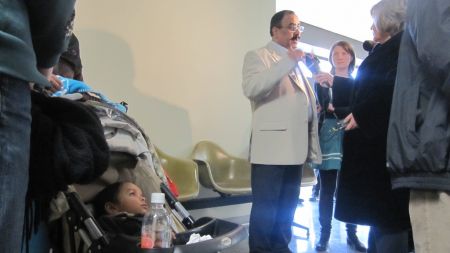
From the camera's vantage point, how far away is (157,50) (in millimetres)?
3316

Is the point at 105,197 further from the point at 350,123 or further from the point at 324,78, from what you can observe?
the point at 324,78

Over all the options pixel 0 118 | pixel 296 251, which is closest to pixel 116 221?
pixel 0 118

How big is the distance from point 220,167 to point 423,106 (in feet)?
8.35

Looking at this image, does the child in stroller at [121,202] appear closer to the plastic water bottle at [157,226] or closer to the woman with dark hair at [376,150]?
the plastic water bottle at [157,226]

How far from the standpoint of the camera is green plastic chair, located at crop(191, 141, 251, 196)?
3.22m

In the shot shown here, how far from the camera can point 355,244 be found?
274 cm

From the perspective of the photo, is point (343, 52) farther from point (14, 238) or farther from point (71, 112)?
point (14, 238)

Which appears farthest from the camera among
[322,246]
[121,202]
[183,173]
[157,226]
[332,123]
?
[183,173]

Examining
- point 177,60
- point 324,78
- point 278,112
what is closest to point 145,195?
point 278,112

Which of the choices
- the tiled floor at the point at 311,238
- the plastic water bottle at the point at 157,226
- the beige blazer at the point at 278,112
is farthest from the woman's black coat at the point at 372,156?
the tiled floor at the point at 311,238

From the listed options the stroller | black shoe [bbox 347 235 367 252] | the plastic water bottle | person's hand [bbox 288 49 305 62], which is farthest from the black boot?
the plastic water bottle

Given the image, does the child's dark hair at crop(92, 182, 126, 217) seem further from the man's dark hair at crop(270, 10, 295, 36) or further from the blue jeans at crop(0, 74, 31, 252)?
the man's dark hair at crop(270, 10, 295, 36)

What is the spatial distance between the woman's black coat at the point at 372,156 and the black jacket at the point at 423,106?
13.0 inches

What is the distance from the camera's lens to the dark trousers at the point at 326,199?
8.89ft
